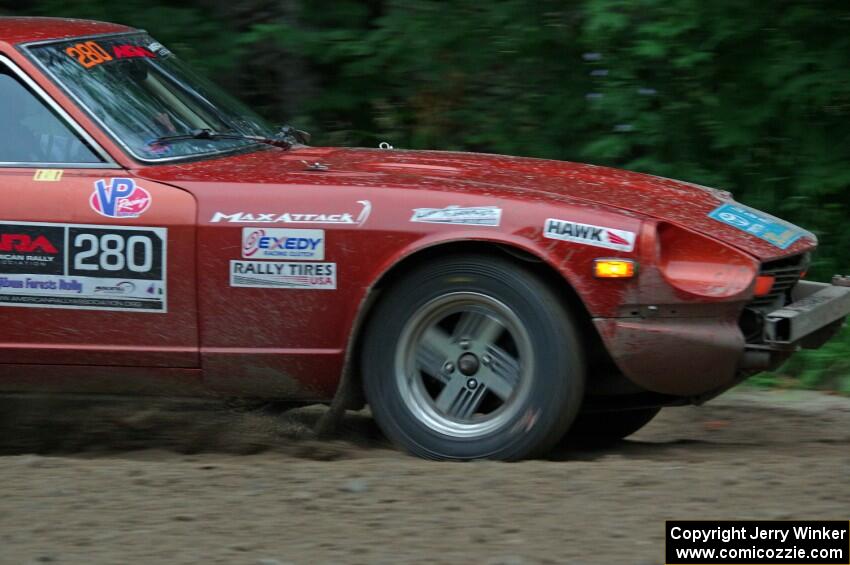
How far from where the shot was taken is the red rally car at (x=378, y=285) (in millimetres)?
4539

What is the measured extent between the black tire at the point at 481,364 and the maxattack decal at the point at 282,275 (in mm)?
229

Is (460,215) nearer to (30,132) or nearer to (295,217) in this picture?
(295,217)

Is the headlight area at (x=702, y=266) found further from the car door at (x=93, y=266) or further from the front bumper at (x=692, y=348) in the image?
the car door at (x=93, y=266)

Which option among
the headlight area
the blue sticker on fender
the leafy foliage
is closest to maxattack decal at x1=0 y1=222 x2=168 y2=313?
the headlight area

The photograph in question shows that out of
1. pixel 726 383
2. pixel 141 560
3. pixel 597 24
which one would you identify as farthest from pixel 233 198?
pixel 597 24

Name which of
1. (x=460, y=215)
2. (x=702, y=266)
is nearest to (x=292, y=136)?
(x=460, y=215)

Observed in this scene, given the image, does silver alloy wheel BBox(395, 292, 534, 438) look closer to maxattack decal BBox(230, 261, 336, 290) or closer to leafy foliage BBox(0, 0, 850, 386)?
maxattack decal BBox(230, 261, 336, 290)

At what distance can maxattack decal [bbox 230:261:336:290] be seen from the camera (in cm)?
472

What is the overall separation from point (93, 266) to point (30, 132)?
2.20ft

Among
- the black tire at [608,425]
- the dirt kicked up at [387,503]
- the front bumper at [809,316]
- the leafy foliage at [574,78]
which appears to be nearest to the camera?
the dirt kicked up at [387,503]

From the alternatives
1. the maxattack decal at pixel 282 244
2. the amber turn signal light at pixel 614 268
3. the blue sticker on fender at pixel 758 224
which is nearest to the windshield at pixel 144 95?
the maxattack decal at pixel 282 244

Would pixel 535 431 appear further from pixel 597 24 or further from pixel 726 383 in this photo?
pixel 597 24

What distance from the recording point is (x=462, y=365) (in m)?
4.76

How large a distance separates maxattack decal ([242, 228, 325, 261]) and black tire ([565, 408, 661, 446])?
1.49 m
